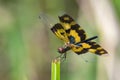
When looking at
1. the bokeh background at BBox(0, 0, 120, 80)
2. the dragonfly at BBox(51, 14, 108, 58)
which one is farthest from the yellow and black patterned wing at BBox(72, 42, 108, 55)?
the bokeh background at BBox(0, 0, 120, 80)

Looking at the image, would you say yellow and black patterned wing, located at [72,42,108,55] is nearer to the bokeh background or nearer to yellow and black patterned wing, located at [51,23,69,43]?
yellow and black patterned wing, located at [51,23,69,43]

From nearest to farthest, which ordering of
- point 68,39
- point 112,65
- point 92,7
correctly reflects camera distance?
point 68,39, point 112,65, point 92,7

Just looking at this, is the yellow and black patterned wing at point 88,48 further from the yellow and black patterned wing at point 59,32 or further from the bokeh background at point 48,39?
the bokeh background at point 48,39

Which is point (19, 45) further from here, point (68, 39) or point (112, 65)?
point (68, 39)

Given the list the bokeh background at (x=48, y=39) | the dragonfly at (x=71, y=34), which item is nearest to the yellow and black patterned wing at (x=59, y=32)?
the dragonfly at (x=71, y=34)

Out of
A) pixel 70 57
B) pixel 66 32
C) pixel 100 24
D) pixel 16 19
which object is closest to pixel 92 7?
pixel 100 24

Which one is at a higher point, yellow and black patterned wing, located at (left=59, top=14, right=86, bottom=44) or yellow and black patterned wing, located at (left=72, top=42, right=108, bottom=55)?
yellow and black patterned wing, located at (left=59, top=14, right=86, bottom=44)

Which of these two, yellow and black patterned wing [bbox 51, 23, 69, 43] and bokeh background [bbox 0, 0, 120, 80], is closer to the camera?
yellow and black patterned wing [bbox 51, 23, 69, 43]
